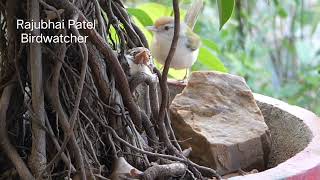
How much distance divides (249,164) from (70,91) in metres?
0.32

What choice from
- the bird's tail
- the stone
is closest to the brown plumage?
the bird's tail

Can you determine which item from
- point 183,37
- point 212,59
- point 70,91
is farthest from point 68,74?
point 183,37

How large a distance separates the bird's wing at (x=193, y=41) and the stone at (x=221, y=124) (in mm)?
506

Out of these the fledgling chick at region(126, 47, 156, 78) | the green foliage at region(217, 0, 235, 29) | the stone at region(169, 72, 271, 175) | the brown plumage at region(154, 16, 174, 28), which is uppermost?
the green foliage at region(217, 0, 235, 29)

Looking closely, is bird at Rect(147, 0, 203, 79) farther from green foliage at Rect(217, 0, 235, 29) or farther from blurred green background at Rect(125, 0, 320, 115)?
green foliage at Rect(217, 0, 235, 29)

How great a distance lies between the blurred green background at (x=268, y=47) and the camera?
199cm

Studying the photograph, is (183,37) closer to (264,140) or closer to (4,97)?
(264,140)

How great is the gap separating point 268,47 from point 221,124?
6.82ft

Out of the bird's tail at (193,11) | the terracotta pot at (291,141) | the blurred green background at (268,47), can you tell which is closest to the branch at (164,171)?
the terracotta pot at (291,141)

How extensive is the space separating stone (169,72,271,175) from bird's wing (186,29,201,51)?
0.51m

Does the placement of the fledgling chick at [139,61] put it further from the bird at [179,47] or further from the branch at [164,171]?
the bird at [179,47]

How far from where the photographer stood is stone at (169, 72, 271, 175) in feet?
2.80

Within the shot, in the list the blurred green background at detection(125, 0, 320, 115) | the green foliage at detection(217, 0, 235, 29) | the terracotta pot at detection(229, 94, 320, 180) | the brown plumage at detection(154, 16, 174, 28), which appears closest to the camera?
the terracotta pot at detection(229, 94, 320, 180)

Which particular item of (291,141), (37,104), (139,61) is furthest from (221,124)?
(37,104)
